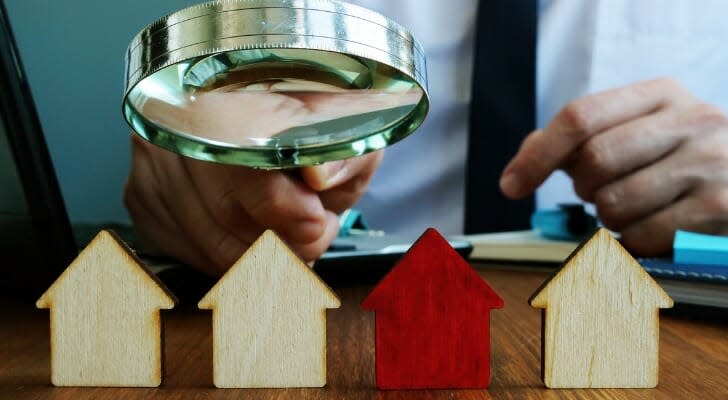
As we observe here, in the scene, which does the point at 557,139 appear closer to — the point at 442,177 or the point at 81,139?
the point at 442,177

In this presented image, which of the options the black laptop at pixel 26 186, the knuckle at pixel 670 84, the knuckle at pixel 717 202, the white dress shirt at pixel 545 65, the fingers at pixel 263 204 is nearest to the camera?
the black laptop at pixel 26 186

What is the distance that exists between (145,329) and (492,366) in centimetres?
24

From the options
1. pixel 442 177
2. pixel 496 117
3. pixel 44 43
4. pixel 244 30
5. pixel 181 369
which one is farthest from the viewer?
pixel 442 177

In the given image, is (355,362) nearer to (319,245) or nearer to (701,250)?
(319,245)

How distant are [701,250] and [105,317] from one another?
1.97ft

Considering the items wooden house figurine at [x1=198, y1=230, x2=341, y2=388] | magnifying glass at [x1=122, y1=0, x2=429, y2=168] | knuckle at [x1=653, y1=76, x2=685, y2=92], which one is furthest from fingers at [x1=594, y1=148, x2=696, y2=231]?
wooden house figurine at [x1=198, y1=230, x2=341, y2=388]

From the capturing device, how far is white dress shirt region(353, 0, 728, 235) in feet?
4.50

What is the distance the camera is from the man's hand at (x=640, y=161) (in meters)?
0.90

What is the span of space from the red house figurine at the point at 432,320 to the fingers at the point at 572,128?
0.57 m

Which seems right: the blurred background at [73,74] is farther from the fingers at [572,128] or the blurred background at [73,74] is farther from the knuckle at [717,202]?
the knuckle at [717,202]

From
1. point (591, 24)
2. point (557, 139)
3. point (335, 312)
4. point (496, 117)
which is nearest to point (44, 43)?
point (335, 312)

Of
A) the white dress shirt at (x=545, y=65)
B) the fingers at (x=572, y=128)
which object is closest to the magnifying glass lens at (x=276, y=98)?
the fingers at (x=572, y=128)

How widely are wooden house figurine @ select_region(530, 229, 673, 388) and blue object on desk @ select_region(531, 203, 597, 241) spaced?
1.96 ft

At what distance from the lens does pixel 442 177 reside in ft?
4.58
